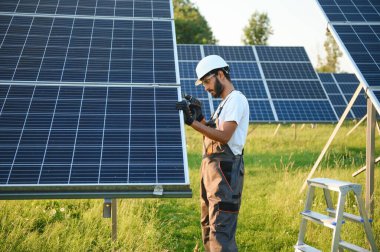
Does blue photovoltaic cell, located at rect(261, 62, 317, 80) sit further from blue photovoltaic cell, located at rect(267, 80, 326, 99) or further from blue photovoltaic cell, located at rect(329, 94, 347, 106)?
blue photovoltaic cell, located at rect(329, 94, 347, 106)

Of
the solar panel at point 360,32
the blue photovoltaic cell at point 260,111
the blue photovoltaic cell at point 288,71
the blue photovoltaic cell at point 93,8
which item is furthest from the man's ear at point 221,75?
the blue photovoltaic cell at point 288,71

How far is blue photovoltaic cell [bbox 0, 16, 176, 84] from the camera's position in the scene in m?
6.14

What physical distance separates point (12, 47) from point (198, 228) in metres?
4.16

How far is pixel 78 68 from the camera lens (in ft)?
20.5

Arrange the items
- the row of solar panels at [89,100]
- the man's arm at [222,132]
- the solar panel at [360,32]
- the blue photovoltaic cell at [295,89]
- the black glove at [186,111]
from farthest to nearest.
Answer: the blue photovoltaic cell at [295,89], the solar panel at [360,32], the row of solar panels at [89,100], the black glove at [186,111], the man's arm at [222,132]

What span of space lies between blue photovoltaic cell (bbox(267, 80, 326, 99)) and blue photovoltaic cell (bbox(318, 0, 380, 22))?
684 cm

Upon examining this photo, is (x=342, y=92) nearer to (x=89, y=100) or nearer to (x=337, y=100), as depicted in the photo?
(x=337, y=100)

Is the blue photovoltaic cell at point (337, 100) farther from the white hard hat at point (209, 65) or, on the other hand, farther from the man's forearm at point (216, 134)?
the man's forearm at point (216, 134)

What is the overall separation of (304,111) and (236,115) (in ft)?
38.2

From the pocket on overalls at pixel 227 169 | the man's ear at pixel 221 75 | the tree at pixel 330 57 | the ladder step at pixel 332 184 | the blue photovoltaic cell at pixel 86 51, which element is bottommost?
the ladder step at pixel 332 184

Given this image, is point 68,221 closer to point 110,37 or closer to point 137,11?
point 110,37

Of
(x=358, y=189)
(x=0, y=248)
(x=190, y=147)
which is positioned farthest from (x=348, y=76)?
(x=0, y=248)

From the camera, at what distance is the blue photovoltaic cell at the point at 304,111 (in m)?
14.8

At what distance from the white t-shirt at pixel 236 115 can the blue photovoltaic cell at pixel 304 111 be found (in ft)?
34.3
